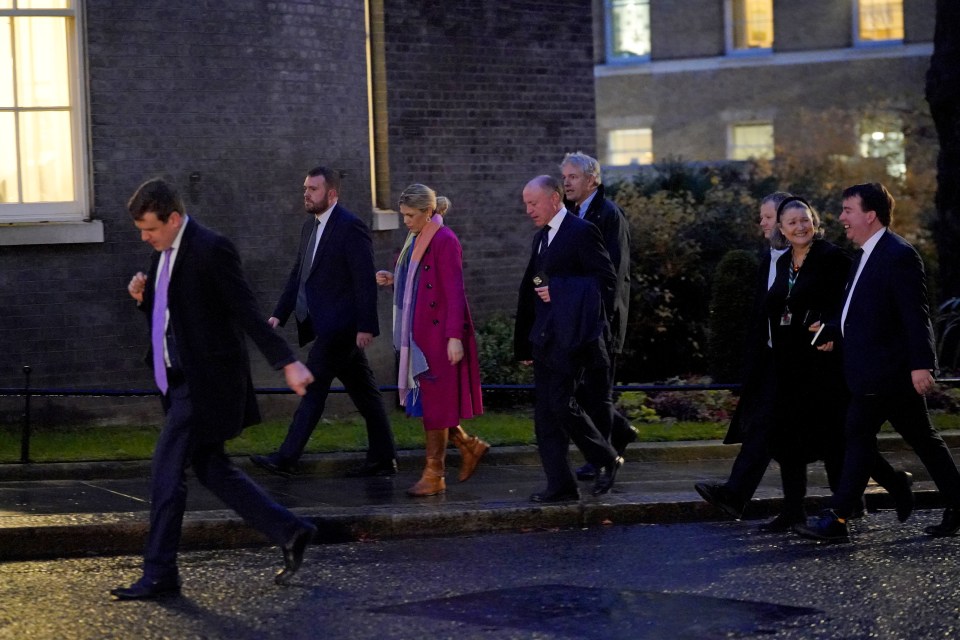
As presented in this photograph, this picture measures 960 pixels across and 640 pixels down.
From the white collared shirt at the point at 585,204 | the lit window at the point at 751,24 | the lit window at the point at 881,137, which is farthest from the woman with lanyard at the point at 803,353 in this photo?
the lit window at the point at 751,24

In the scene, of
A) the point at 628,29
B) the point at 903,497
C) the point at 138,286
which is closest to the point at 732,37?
the point at 628,29

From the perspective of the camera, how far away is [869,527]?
851 centimetres

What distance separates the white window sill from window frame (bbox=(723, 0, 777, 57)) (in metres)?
20.2

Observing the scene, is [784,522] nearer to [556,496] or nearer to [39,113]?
[556,496]

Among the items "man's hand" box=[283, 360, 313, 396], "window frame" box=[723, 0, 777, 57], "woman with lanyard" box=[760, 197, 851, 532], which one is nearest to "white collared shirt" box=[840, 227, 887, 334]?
"woman with lanyard" box=[760, 197, 851, 532]

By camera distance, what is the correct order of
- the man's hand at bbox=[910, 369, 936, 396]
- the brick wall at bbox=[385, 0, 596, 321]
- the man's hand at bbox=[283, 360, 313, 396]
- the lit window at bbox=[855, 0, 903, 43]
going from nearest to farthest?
the man's hand at bbox=[283, 360, 313, 396]
the man's hand at bbox=[910, 369, 936, 396]
the brick wall at bbox=[385, 0, 596, 321]
the lit window at bbox=[855, 0, 903, 43]

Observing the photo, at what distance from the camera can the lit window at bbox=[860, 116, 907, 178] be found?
1086 inches

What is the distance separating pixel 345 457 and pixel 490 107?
5.29 m

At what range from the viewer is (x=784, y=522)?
8.39 meters

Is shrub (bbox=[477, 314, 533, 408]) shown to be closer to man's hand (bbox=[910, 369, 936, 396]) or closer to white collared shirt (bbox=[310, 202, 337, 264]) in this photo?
white collared shirt (bbox=[310, 202, 337, 264])

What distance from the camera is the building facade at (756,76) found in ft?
92.4

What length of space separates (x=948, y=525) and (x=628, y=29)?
23.4 meters

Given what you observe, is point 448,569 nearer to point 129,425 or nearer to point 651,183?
point 129,425

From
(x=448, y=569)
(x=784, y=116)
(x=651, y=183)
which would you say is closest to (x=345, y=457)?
(x=448, y=569)
